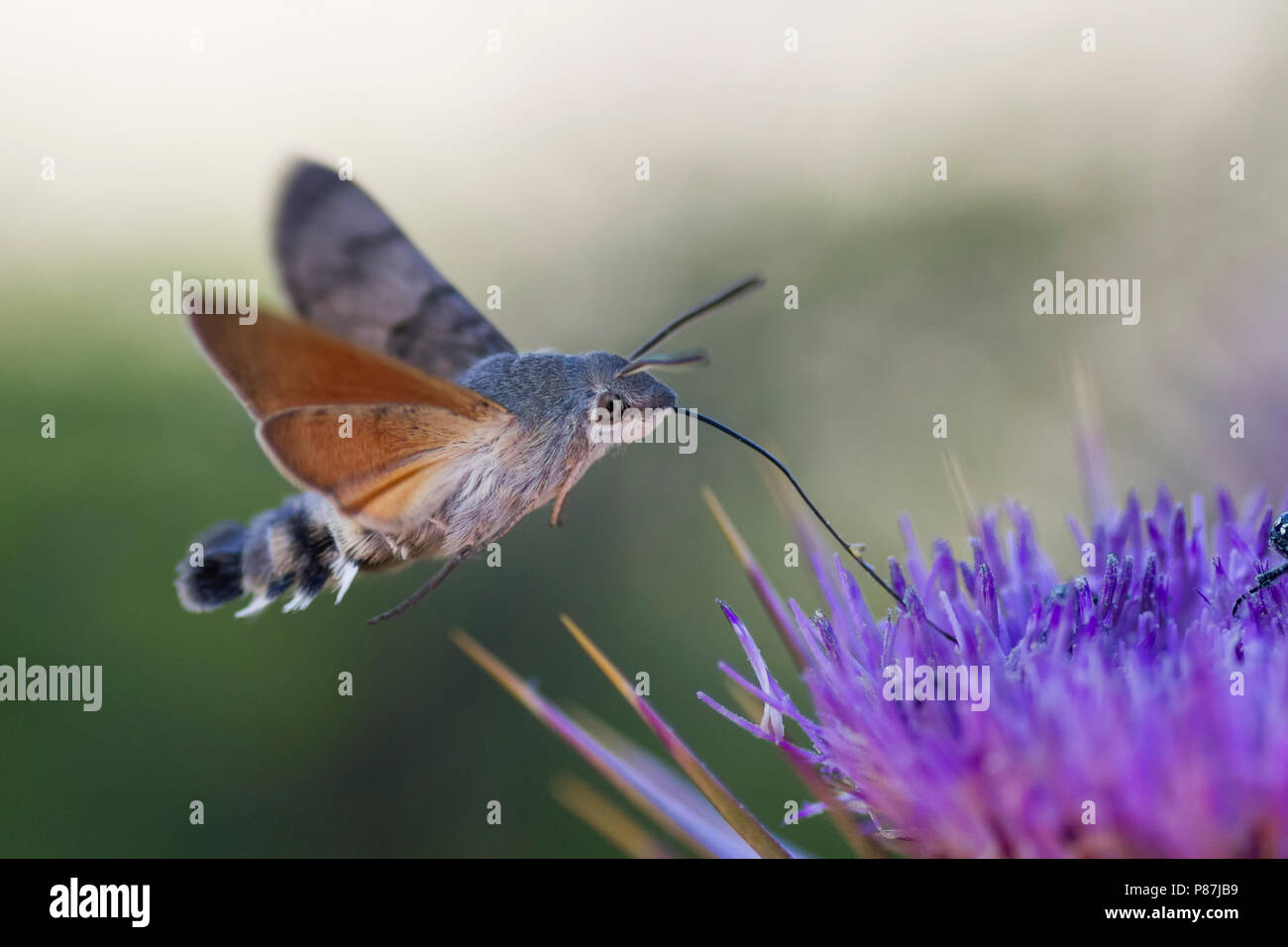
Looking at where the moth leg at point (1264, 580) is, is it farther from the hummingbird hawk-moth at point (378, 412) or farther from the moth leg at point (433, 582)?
the moth leg at point (433, 582)

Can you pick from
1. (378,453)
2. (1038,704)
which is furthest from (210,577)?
(1038,704)

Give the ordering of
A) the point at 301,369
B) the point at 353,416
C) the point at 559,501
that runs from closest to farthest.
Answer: the point at 301,369 → the point at 353,416 → the point at 559,501

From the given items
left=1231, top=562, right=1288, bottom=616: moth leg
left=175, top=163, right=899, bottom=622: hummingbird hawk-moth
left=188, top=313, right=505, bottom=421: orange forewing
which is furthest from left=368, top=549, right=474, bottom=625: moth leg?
left=1231, top=562, right=1288, bottom=616: moth leg

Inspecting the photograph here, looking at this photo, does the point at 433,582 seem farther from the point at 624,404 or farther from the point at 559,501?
the point at 624,404

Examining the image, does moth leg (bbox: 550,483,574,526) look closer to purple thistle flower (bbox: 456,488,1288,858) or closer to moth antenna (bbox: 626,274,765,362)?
moth antenna (bbox: 626,274,765,362)
